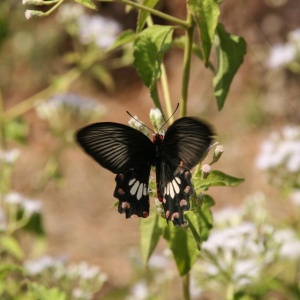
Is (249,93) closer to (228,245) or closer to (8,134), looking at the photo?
(8,134)

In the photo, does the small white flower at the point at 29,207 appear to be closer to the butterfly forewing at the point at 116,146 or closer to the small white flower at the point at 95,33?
the small white flower at the point at 95,33

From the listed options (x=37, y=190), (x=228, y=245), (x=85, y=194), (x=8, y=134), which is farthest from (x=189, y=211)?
(x=85, y=194)

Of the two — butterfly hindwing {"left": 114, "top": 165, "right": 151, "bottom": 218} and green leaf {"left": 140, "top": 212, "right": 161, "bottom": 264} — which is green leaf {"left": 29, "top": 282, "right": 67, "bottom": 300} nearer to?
green leaf {"left": 140, "top": 212, "right": 161, "bottom": 264}

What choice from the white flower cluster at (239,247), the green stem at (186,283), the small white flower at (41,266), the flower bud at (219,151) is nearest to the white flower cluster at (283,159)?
the white flower cluster at (239,247)

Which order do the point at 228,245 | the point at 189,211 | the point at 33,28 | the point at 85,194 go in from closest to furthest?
the point at 189,211, the point at 228,245, the point at 85,194, the point at 33,28

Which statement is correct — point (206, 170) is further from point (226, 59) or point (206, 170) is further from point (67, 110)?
point (67, 110)

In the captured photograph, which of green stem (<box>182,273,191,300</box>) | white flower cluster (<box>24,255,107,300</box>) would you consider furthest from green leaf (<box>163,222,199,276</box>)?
white flower cluster (<box>24,255,107,300</box>)
